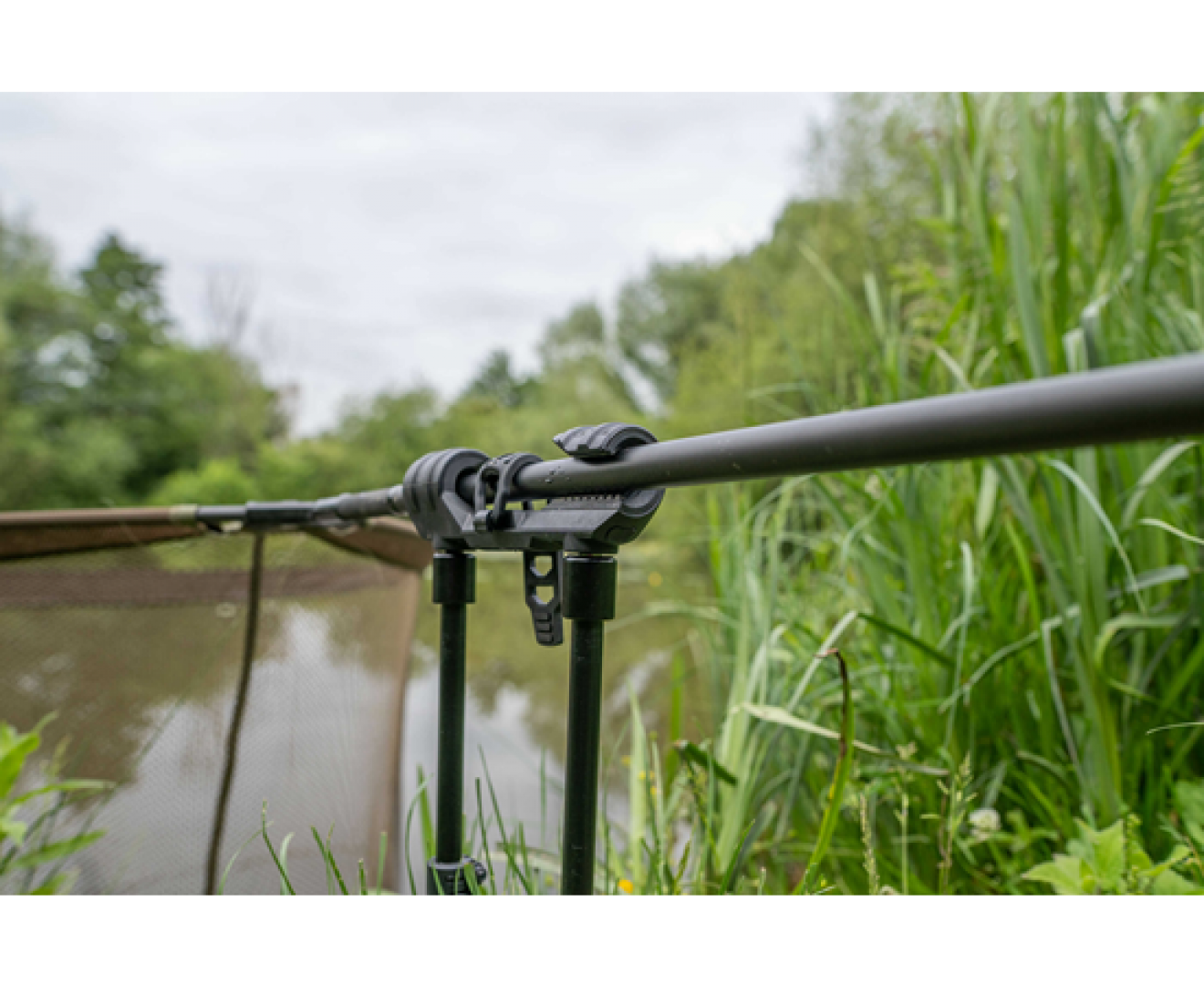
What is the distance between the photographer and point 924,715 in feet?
4.31

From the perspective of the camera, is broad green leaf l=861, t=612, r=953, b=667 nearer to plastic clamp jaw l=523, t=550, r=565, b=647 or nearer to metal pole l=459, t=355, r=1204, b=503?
plastic clamp jaw l=523, t=550, r=565, b=647

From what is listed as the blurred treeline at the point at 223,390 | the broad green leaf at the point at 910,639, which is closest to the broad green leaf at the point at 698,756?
the broad green leaf at the point at 910,639

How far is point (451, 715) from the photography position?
2.33 ft

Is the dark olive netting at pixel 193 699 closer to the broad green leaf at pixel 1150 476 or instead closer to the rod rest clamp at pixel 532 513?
the rod rest clamp at pixel 532 513

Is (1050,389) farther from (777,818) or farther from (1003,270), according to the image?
(777,818)

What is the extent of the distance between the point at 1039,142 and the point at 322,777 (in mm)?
1894

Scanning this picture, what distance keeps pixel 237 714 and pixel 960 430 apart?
1.50 m

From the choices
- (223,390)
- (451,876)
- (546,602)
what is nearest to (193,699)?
(451,876)

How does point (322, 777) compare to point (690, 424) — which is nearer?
point (322, 777)

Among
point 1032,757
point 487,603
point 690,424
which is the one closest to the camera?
point 1032,757

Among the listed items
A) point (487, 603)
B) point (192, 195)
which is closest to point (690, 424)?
point (487, 603)

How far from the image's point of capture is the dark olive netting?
1366 mm

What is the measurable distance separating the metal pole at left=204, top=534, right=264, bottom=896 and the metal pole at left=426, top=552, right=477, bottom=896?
0.88 metres

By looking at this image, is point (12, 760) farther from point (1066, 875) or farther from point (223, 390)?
point (223, 390)
